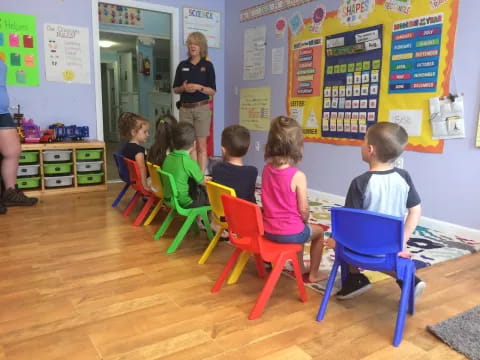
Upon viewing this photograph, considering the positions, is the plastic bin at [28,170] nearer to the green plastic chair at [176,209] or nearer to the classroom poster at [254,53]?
the green plastic chair at [176,209]

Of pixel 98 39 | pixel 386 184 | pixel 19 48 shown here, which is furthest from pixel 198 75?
pixel 386 184

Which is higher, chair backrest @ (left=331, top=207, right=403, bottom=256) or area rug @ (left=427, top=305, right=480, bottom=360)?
chair backrest @ (left=331, top=207, right=403, bottom=256)

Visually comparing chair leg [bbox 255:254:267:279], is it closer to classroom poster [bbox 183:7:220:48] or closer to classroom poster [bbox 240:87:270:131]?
classroom poster [bbox 240:87:270:131]

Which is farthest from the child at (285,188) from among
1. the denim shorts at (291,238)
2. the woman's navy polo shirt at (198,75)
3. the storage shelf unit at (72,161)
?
the storage shelf unit at (72,161)

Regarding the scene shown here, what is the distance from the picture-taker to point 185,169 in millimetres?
2590

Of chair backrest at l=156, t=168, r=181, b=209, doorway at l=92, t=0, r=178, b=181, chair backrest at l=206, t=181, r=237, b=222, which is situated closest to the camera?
chair backrest at l=206, t=181, r=237, b=222

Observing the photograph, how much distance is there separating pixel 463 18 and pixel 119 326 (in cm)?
287

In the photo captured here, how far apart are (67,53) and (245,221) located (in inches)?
139

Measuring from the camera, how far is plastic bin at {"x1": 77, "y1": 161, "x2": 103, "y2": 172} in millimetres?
4199

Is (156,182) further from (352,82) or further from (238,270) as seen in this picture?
(352,82)

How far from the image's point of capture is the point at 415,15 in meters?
3.08

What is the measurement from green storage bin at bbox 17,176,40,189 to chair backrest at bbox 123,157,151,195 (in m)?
1.39

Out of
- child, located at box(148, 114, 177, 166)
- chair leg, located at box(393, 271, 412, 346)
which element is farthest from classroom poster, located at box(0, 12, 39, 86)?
chair leg, located at box(393, 271, 412, 346)

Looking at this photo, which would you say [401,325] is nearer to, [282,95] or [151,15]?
[282,95]
